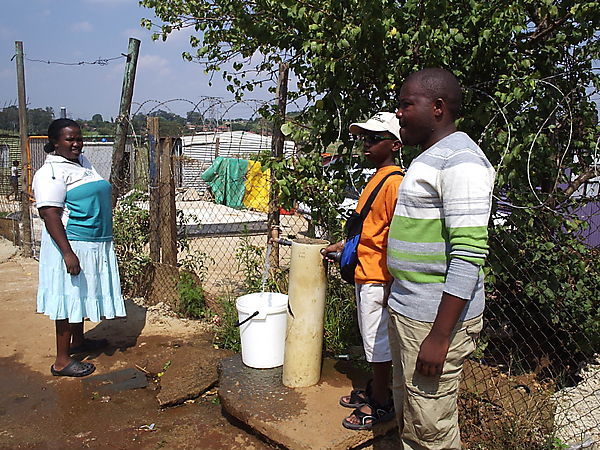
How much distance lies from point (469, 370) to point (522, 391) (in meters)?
0.36

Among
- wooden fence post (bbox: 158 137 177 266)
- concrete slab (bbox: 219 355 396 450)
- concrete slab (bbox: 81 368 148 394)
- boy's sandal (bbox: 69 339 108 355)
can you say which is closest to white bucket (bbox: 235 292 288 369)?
concrete slab (bbox: 219 355 396 450)

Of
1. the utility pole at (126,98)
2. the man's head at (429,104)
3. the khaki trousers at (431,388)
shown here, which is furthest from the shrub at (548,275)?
the utility pole at (126,98)

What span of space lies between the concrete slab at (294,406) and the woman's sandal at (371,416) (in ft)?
0.10

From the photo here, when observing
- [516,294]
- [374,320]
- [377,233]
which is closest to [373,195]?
[377,233]

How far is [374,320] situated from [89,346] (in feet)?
9.47

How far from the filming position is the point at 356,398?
318 cm

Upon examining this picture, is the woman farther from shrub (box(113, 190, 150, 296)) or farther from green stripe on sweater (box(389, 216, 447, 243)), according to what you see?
green stripe on sweater (box(389, 216, 447, 243))

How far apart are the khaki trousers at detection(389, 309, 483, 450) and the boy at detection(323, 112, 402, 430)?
1.96 ft

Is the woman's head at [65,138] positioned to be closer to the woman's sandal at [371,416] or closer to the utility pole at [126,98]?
the utility pole at [126,98]

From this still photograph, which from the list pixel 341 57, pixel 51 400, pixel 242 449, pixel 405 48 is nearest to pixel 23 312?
pixel 51 400

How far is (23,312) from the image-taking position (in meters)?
5.52

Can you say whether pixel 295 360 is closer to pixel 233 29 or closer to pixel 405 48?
pixel 405 48

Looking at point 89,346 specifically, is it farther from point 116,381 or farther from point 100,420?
point 100,420

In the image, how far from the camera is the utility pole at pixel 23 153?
7.61 metres
